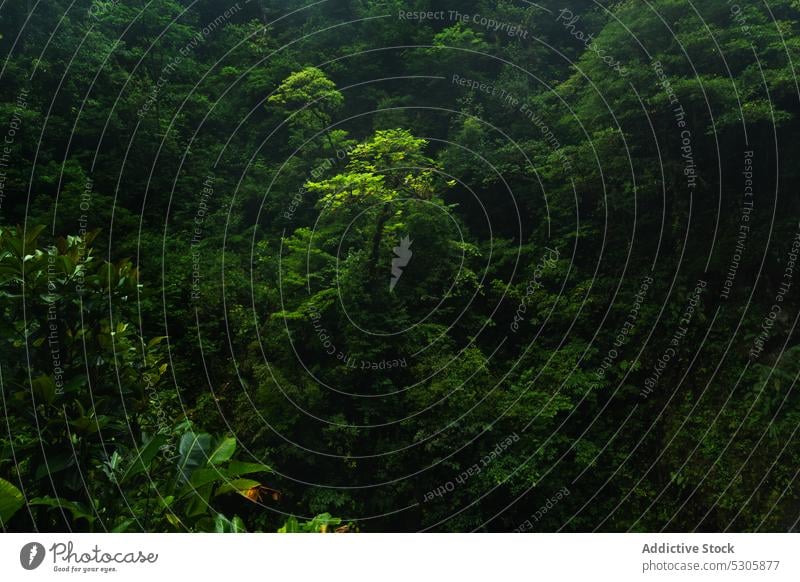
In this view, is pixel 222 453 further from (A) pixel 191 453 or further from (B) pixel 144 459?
(B) pixel 144 459

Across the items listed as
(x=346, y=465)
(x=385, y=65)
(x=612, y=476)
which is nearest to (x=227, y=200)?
(x=385, y=65)

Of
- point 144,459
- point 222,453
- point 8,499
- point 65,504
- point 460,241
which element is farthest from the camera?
point 460,241

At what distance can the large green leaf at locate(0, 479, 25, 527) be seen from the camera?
2516mm

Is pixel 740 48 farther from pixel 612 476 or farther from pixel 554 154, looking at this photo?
pixel 612 476

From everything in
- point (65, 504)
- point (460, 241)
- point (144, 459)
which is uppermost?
point (460, 241)

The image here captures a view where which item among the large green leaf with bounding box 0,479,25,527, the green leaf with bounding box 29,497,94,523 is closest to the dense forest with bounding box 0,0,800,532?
the green leaf with bounding box 29,497,94,523

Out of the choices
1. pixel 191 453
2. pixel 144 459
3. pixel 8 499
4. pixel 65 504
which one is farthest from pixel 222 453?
pixel 8 499

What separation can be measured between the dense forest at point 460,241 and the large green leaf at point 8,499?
293 centimetres

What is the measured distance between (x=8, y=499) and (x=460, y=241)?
18.8ft

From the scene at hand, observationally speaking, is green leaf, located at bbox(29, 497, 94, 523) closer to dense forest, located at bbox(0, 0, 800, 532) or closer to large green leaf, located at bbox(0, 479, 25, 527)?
large green leaf, located at bbox(0, 479, 25, 527)

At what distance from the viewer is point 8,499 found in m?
2.52

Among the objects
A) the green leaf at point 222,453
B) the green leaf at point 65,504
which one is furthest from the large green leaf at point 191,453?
the green leaf at point 65,504

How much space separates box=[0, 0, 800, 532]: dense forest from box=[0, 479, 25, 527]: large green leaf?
9.61 feet

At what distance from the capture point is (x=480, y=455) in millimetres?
6934
